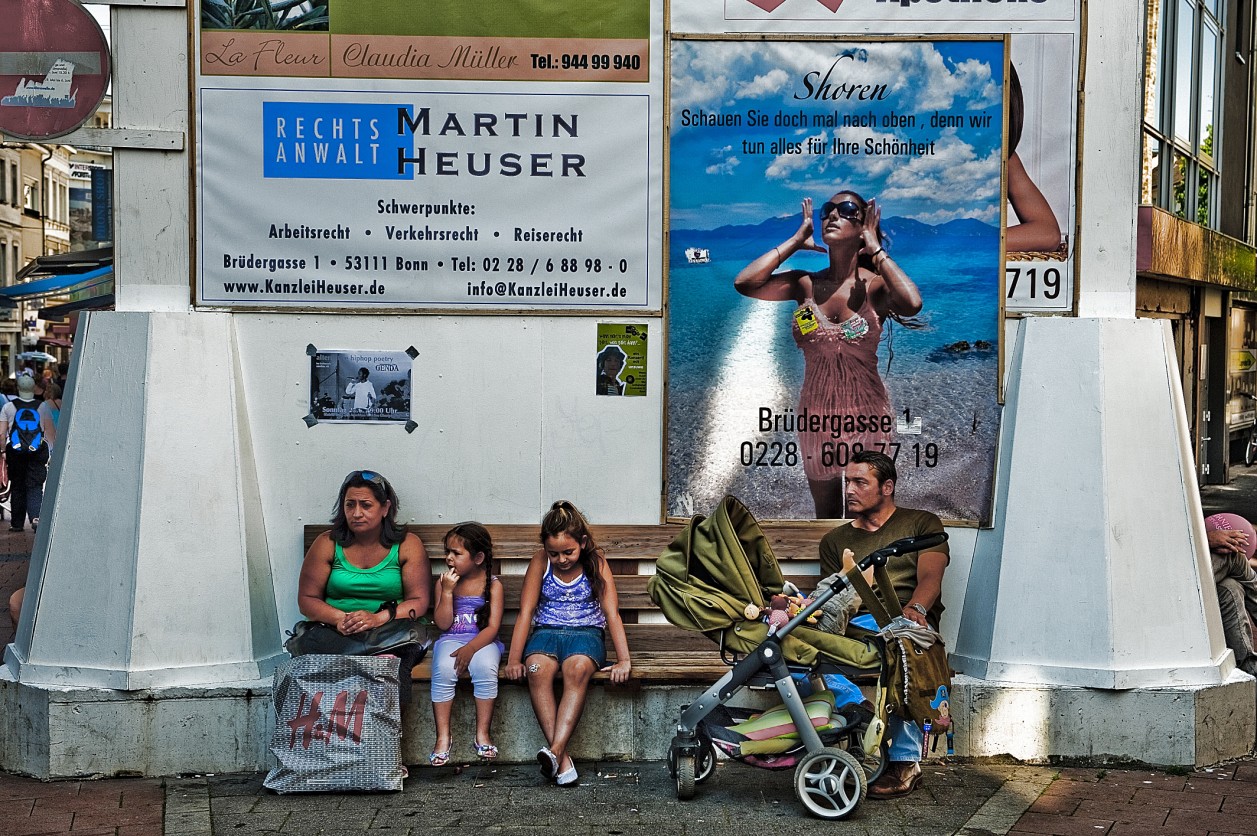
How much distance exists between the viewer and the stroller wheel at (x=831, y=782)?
229 inches

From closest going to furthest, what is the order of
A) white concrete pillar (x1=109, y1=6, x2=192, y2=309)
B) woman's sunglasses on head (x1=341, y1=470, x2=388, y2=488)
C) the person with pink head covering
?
1. woman's sunglasses on head (x1=341, y1=470, x2=388, y2=488)
2. white concrete pillar (x1=109, y1=6, x2=192, y2=309)
3. the person with pink head covering

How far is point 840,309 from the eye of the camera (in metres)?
7.18

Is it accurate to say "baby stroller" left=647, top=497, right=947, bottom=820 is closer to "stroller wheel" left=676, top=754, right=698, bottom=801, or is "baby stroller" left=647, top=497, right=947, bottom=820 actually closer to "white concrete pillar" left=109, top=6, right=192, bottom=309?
"stroller wheel" left=676, top=754, right=698, bottom=801

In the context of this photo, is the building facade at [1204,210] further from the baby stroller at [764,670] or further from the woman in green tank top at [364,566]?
the woman in green tank top at [364,566]

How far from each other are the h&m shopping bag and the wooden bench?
865mm

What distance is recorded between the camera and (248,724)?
656cm

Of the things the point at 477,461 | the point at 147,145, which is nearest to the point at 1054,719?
the point at 477,461

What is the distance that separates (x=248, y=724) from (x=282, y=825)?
34.2 inches

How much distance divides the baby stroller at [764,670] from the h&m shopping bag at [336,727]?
3.95 feet

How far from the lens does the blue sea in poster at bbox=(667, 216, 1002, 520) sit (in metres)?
7.14

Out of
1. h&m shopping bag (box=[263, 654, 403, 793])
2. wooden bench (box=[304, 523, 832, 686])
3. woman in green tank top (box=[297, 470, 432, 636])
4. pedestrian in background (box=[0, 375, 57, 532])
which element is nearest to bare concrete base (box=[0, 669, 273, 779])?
h&m shopping bag (box=[263, 654, 403, 793])

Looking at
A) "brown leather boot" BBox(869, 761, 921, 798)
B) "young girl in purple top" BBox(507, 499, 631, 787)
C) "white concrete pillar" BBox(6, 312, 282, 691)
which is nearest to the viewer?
"brown leather boot" BBox(869, 761, 921, 798)

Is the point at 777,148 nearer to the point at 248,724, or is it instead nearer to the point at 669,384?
the point at 669,384

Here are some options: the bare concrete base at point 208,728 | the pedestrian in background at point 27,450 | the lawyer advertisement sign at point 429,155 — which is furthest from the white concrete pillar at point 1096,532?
the pedestrian in background at point 27,450
